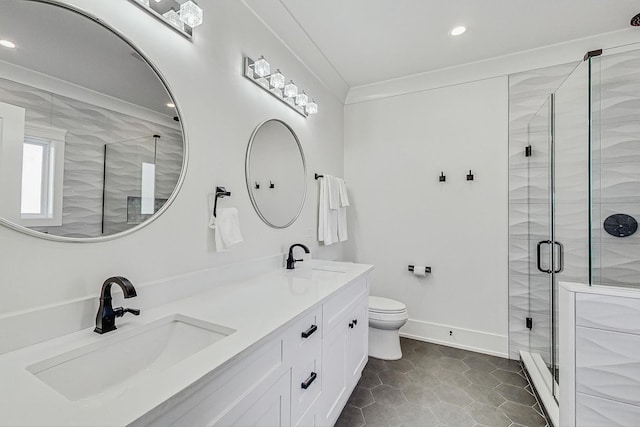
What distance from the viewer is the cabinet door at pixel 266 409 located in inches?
33.1

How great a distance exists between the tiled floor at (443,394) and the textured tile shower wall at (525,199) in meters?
0.40

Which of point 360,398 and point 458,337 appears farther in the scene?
point 458,337

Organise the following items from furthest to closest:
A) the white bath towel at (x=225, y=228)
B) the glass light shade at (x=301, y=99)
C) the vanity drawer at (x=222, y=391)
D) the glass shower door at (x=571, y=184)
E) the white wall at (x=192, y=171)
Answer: the glass light shade at (x=301, y=99) → the glass shower door at (x=571, y=184) → the white bath towel at (x=225, y=228) → the white wall at (x=192, y=171) → the vanity drawer at (x=222, y=391)

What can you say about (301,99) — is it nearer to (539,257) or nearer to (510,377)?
(539,257)

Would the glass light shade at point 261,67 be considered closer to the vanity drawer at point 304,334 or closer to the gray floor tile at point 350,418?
the vanity drawer at point 304,334

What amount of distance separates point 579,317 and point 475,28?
2.03 metres

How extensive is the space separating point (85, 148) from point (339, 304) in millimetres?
1320

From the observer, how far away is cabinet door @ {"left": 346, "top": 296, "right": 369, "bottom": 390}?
5.77ft

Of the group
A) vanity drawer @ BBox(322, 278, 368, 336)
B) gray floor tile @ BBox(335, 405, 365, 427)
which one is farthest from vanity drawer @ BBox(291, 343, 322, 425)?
gray floor tile @ BBox(335, 405, 365, 427)

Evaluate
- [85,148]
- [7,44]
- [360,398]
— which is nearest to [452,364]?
[360,398]

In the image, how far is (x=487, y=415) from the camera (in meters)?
1.76

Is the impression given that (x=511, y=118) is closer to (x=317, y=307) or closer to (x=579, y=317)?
(x=579, y=317)

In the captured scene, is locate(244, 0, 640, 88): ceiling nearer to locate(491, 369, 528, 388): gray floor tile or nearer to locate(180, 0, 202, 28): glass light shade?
locate(180, 0, 202, 28): glass light shade

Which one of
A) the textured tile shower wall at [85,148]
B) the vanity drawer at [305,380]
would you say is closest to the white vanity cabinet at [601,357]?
the vanity drawer at [305,380]
